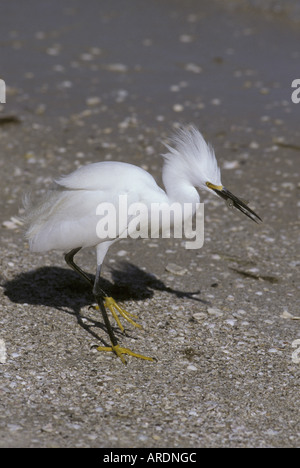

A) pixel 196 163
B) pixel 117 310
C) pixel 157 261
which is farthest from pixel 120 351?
pixel 157 261

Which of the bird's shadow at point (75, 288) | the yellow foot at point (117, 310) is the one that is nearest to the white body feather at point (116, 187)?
the yellow foot at point (117, 310)

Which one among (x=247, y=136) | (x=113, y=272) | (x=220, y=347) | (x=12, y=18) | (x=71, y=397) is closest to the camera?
(x=71, y=397)

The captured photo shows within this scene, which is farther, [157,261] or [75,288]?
[157,261]

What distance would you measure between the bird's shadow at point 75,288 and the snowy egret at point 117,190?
56cm

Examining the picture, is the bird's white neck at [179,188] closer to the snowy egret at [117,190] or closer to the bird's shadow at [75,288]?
the snowy egret at [117,190]

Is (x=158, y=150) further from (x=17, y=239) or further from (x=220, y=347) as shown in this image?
(x=220, y=347)

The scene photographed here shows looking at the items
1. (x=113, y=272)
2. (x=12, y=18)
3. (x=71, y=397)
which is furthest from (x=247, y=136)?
(x=12, y=18)

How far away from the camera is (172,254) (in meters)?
6.27

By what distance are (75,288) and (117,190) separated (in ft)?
4.16

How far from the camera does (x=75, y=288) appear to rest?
5.68 m

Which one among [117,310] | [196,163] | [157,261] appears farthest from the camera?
[157,261]

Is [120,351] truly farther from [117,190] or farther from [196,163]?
[196,163]

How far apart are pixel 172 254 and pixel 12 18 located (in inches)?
325

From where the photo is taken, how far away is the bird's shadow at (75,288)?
17.5 ft
